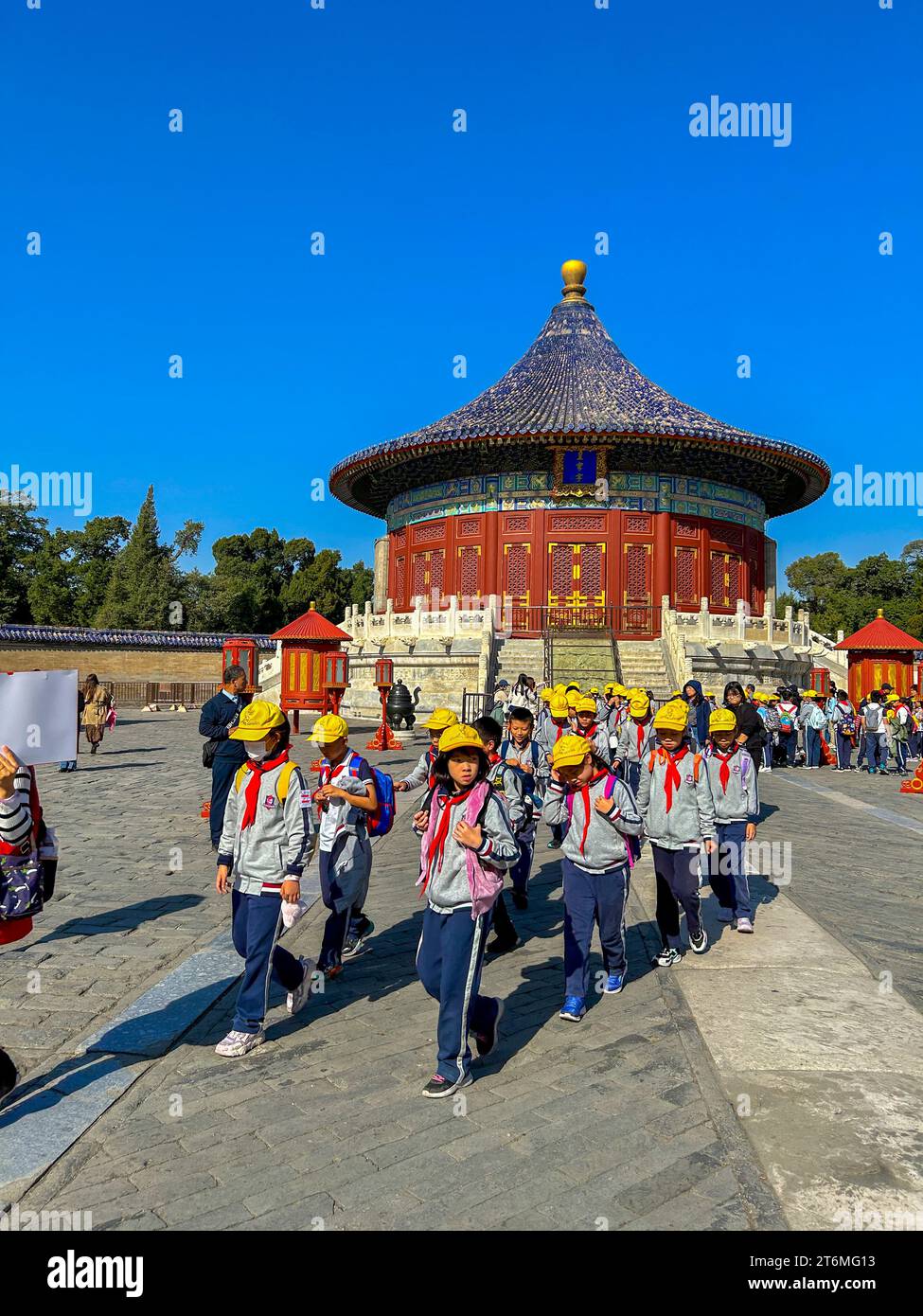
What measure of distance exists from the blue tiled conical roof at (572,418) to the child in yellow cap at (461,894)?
26.9 meters

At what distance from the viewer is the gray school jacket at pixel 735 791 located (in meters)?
6.79

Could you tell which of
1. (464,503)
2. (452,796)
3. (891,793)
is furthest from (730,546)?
(452,796)

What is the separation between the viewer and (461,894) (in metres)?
4.10

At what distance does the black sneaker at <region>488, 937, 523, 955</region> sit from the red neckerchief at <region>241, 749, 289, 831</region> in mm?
2209

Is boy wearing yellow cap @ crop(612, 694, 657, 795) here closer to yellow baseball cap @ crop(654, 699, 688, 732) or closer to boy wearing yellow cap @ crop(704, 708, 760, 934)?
boy wearing yellow cap @ crop(704, 708, 760, 934)

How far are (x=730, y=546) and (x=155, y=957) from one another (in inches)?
1213

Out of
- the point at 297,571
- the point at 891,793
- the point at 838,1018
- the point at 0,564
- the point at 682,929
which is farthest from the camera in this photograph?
the point at 297,571

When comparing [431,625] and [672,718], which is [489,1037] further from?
[431,625]

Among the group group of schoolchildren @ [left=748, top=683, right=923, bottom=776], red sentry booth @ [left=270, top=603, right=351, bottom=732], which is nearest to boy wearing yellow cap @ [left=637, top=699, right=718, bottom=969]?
group of schoolchildren @ [left=748, top=683, right=923, bottom=776]

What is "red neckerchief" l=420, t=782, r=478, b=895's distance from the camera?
421 centimetres

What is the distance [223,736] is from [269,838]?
425 centimetres

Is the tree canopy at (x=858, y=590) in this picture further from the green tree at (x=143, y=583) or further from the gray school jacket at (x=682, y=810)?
the gray school jacket at (x=682, y=810)

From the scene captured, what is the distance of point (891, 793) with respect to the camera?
601 inches
